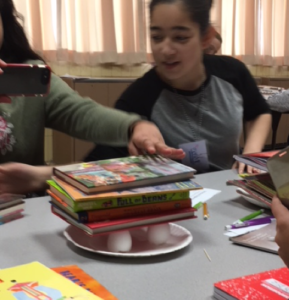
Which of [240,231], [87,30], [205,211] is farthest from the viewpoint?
[87,30]

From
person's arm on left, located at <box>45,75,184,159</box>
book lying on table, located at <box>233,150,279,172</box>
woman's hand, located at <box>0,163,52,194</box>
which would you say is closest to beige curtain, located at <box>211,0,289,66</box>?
person's arm on left, located at <box>45,75,184,159</box>

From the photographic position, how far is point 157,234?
2.48 ft

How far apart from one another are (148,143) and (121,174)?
0.58 feet

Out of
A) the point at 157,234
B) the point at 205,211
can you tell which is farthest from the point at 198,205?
the point at 157,234

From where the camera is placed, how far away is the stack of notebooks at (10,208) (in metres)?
0.89

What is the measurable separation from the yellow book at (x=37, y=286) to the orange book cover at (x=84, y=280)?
2 cm

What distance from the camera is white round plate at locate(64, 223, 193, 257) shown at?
28.3 inches

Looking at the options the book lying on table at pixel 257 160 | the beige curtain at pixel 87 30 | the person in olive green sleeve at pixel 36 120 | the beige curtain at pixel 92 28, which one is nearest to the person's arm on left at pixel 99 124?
the person in olive green sleeve at pixel 36 120

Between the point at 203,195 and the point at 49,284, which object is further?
the point at 203,195

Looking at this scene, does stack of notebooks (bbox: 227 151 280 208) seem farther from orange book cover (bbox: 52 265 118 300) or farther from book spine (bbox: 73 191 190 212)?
orange book cover (bbox: 52 265 118 300)

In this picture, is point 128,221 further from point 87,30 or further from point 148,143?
point 87,30

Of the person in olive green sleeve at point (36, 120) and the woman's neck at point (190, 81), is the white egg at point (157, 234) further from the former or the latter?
the woman's neck at point (190, 81)

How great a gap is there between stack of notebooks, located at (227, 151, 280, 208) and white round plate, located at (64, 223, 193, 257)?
249mm

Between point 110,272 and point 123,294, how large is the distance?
73mm
